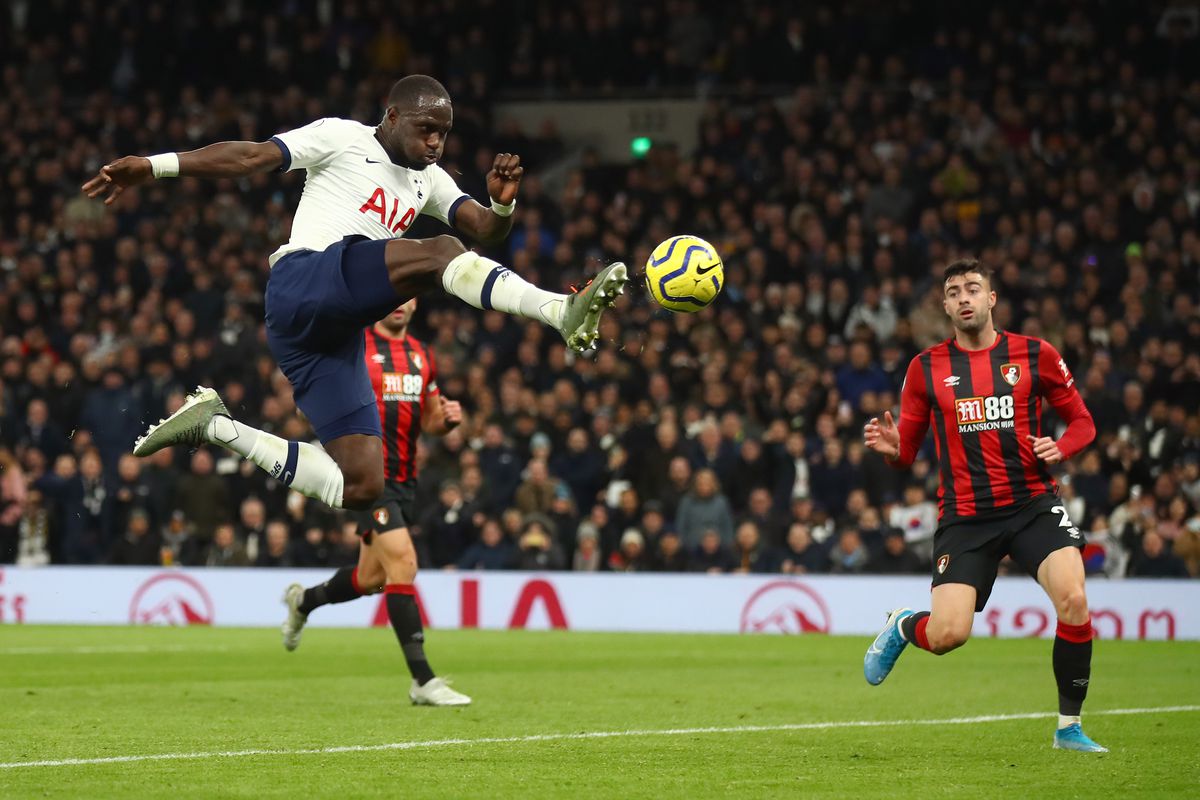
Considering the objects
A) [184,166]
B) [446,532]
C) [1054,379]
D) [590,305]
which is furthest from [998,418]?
[446,532]

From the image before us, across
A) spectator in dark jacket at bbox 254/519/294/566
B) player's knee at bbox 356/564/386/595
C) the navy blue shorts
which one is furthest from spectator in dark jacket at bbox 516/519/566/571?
the navy blue shorts

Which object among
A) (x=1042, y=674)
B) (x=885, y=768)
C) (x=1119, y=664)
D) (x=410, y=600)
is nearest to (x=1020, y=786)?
(x=885, y=768)

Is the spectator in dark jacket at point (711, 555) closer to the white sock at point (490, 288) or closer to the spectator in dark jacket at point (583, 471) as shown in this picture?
the spectator in dark jacket at point (583, 471)

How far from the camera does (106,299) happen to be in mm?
22938

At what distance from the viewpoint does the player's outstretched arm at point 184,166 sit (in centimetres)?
775

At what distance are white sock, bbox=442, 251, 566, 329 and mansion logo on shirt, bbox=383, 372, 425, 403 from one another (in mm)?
3801

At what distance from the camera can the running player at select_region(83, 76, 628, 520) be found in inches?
307

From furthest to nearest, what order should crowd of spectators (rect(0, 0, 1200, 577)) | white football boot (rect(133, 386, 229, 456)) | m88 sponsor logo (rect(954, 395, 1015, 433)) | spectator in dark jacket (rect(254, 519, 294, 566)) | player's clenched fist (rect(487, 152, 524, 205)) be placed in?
spectator in dark jacket (rect(254, 519, 294, 566)) → crowd of spectators (rect(0, 0, 1200, 577)) → white football boot (rect(133, 386, 229, 456)) → m88 sponsor logo (rect(954, 395, 1015, 433)) → player's clenched fist (rect(487, 152, 524, 205))

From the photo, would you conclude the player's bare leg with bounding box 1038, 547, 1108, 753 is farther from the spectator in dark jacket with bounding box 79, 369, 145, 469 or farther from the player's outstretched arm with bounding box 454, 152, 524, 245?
the spectator in dark jacket with bounding box 79, 369, 145, 469

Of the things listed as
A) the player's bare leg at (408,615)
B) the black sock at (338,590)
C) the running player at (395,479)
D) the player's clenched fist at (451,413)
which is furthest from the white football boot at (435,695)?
the player's clenched fist at (451,413)

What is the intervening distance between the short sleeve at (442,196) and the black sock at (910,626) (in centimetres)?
308

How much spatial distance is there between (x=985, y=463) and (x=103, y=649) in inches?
372

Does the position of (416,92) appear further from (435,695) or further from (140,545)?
(140,545)

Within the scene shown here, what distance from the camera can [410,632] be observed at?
10.8 m
